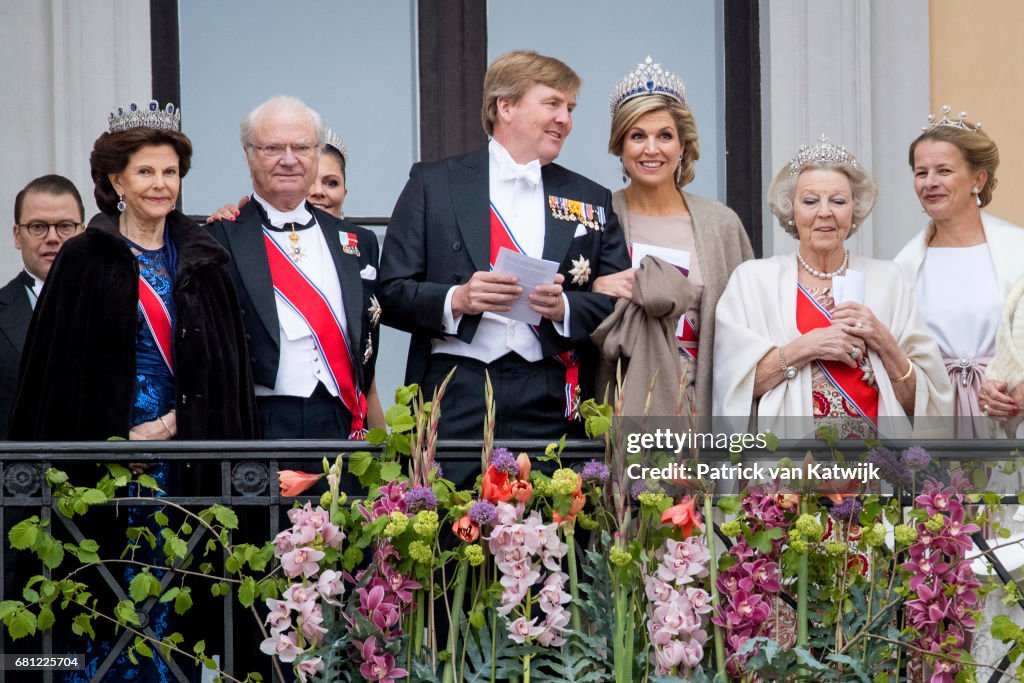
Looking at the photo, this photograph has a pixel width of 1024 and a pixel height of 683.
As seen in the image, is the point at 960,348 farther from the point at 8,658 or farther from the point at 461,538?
the point at 8,658

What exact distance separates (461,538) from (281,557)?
1.38 feet

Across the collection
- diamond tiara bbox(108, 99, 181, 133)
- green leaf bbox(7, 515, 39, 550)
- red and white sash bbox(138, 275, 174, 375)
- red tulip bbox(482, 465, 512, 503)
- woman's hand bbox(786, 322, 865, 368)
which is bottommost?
green leaf bbox(7, 515, 39, 550)

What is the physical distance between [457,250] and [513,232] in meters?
0.18

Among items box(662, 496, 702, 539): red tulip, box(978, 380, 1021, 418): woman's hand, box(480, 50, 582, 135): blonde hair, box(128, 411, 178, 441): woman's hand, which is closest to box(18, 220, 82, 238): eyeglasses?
box(128, 411, 178, 441): woman's hand

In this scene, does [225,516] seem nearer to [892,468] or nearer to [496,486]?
[496,486]

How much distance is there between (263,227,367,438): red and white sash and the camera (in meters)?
4.80

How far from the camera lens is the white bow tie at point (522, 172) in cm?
500

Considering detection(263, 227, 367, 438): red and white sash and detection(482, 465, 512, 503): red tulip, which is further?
detection(263, 227, 367, 438): red and white sash

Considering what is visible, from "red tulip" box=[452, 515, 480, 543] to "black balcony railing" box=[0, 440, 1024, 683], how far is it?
0.38 metres

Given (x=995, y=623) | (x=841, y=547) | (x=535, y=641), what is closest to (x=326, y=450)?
(x=535, y=641)

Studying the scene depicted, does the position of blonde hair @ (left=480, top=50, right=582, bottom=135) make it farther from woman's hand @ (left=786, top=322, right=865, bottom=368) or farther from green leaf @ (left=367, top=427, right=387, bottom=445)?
green leaf @ (left=367, top=427, right=387, bottom=445)

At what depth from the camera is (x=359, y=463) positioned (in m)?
4.04

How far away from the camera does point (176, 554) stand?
4082mm

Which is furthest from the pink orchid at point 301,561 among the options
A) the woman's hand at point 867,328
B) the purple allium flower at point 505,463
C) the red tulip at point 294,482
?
the woman's hand at point 867,328
